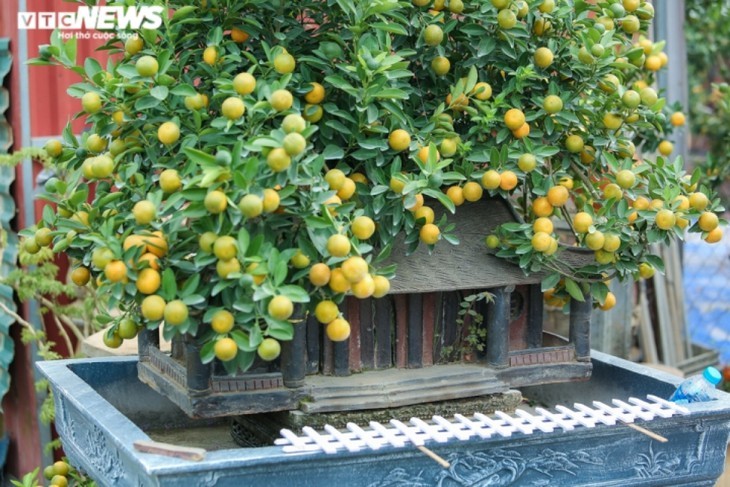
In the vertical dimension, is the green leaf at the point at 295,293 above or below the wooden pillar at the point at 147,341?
above

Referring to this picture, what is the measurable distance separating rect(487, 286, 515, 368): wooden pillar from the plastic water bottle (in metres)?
0.45

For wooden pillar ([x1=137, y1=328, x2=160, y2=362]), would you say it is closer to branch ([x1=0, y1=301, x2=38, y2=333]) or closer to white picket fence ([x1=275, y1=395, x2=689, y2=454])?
white picket fence ([x1=275, y1=395, x2=689, y2=454])

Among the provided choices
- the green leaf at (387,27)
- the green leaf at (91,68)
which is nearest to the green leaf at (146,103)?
the green leaf at (91,68)

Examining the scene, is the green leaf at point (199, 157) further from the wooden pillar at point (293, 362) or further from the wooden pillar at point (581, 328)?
the wooden pillar at point (581, 328)

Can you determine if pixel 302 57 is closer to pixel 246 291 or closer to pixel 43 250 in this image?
pixel 246 291

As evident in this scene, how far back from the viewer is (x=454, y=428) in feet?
6.82

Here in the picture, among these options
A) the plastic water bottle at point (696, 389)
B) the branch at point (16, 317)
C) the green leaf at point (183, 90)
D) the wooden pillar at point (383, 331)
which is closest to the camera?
the green leaf at point (183, 90)

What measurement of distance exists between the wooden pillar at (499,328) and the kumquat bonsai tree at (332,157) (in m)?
0.09

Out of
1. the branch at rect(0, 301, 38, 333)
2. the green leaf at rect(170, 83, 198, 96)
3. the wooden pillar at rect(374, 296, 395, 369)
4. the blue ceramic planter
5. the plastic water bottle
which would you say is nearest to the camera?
the blue ceramic planter

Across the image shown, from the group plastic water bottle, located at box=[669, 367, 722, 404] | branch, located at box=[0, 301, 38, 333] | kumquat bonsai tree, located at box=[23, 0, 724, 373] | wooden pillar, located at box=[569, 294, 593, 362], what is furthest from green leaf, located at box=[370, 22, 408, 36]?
branch, located at box=[0, 301, 38, 333]

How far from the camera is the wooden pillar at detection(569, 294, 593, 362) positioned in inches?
98.7

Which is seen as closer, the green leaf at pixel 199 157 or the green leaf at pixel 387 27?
the green leaf at pixel 199 157

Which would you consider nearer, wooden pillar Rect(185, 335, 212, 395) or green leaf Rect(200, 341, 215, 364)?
green leaf Rect(200, 341, 215, 364)

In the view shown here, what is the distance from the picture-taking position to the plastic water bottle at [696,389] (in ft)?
8.01
